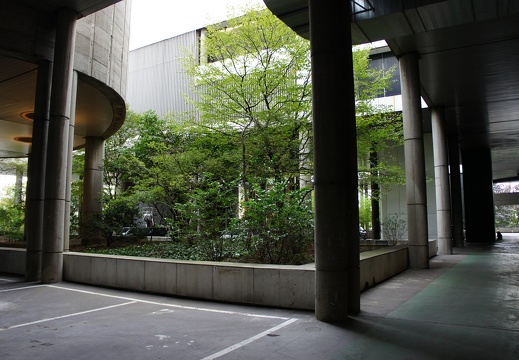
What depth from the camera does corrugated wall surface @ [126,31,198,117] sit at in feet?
101

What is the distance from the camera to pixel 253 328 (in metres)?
5.71

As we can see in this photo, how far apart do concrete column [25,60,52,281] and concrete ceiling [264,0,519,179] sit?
22.7 ft

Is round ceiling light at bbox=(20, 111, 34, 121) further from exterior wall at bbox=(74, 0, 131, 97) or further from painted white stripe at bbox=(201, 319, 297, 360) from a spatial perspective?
painted white stripe at bbox=(201, 319, 297, 360)

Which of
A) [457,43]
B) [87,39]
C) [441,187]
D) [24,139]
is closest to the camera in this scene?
[457,43]

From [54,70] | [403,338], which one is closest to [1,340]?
[403,338]

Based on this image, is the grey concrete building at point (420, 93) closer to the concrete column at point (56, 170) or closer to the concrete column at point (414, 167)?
the concrete column at point (414, 167)

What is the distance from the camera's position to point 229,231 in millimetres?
9875

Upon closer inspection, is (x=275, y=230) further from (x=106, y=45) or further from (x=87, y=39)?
(x=106, y=45)

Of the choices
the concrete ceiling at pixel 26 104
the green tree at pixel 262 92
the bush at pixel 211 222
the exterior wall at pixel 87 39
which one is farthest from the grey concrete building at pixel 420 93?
the concrete ceiling at pixel 26 104

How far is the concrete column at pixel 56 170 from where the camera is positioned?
34.2 ft

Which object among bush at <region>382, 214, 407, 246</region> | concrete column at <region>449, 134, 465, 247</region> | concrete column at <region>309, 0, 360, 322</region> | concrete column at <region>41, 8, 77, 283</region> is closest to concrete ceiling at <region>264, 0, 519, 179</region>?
concrete column at <region>449, 134, 465, 247</region>

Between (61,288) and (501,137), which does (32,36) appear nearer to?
(61,288)

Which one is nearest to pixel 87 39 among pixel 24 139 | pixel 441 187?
pixel 24 139

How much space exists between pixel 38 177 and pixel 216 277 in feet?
22.4
